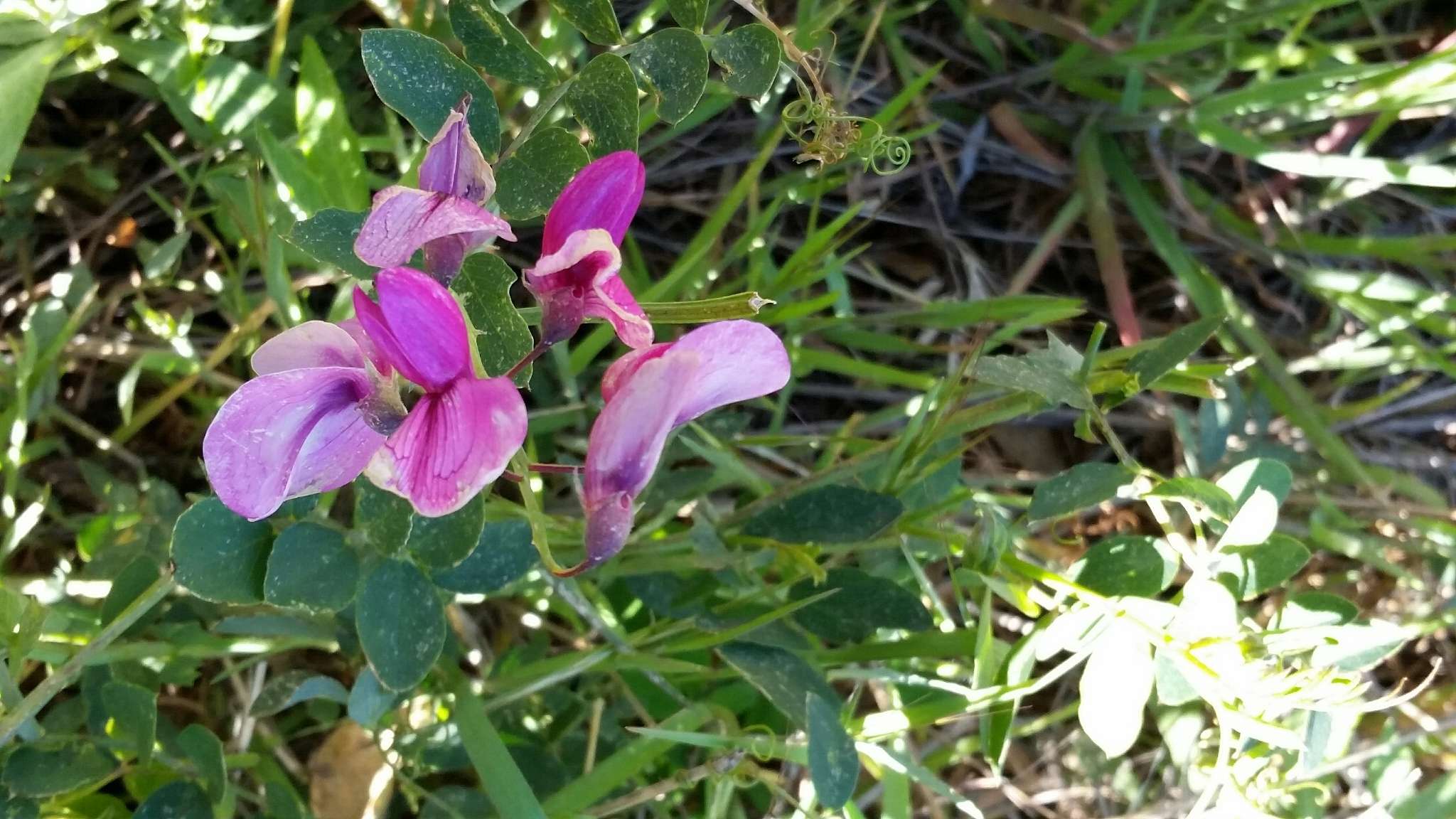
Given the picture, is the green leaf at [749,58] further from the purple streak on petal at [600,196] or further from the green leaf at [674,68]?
the purple streak on petal at [600,196]

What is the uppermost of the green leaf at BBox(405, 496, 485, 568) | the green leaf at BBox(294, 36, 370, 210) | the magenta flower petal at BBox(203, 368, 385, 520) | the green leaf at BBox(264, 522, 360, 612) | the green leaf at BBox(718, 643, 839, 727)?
the magenta flower petal at BBox(203, 368, 385, 520)

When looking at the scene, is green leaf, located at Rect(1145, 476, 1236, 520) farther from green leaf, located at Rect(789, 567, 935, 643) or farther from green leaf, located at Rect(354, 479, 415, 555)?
green leaf, located at Rect(354, 479, 415, 555)

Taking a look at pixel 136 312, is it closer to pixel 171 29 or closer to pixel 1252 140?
pixel 171 29

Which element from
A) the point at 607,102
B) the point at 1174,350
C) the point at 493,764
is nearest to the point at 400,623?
the point at 493,764

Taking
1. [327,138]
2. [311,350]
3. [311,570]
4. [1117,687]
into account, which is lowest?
[1117,687]

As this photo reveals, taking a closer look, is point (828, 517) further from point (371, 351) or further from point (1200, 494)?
point (371, 351)

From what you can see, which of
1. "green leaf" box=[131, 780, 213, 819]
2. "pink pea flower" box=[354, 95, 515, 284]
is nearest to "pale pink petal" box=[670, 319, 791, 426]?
"pink pea flower" box=[354, 95, 515, 284]
